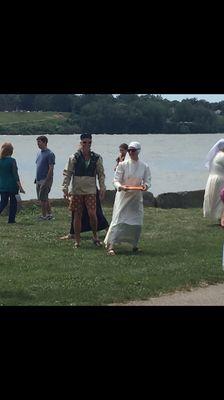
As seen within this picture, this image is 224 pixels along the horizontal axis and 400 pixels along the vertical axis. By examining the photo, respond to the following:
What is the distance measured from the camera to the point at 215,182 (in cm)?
1444

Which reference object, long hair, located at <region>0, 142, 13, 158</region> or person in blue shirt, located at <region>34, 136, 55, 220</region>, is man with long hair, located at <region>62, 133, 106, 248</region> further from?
long hair, located at <region>0, 142, 13, 158</region>

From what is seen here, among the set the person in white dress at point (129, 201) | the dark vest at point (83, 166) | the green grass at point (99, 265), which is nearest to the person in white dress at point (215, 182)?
the green grass at point (99, 265)

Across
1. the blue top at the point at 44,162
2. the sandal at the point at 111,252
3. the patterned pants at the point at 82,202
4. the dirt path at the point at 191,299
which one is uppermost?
the blue top at the point at 44,162

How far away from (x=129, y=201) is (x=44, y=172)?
386 centimetres

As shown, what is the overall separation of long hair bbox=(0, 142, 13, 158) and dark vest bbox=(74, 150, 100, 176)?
324cm

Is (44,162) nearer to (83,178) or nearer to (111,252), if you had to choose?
(83,178)

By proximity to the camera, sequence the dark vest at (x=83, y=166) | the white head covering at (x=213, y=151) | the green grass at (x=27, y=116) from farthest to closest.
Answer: the white head covering at (x=213, y=151), the green grass at (x=27, y=116), the dark vest at (x=83, y=166)

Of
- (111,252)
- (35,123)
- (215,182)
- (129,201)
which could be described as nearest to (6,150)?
(35,123)

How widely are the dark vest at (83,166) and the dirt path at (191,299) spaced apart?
2.93 m

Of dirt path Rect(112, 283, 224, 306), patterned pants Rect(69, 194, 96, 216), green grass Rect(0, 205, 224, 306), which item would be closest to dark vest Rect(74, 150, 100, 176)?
patterned pants Rect(69, 194, 96, 216)

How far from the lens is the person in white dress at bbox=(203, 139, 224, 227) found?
14227mm

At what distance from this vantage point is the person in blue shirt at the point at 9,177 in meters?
14.8

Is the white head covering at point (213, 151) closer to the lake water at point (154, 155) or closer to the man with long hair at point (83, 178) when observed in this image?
the lake water at point (154, 155)
